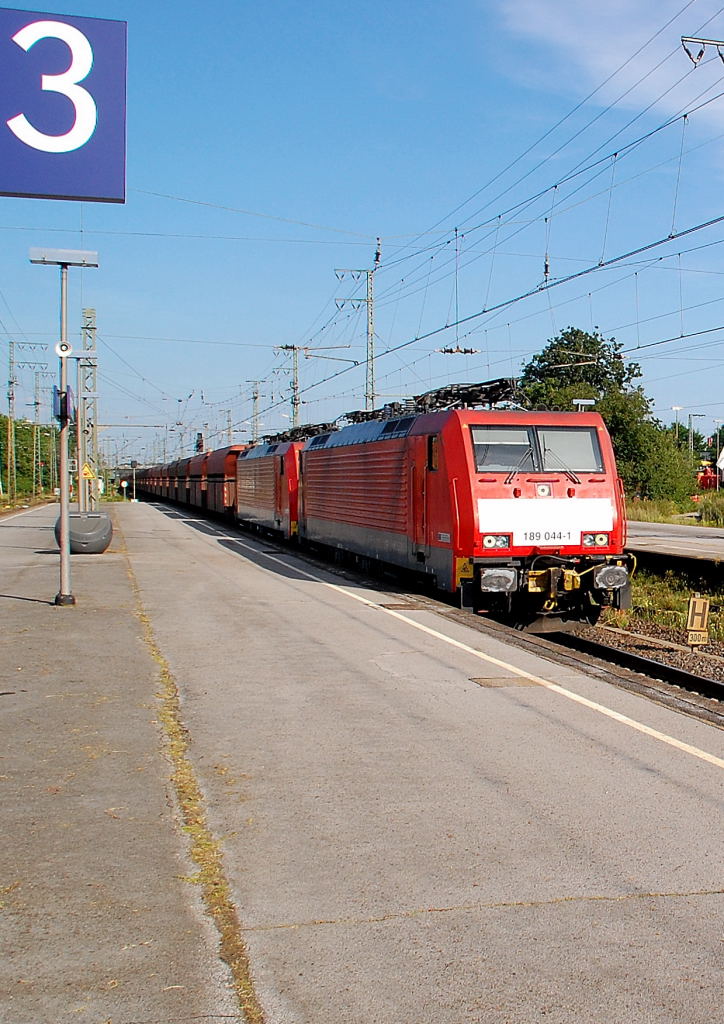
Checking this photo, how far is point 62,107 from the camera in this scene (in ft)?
31.5

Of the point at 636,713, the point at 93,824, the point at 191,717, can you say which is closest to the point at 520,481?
the point at 636,713

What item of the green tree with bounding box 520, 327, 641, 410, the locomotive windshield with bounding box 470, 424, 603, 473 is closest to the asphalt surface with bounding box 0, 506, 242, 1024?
the locomotive windshield with bounding box 470, 424, 603, 473

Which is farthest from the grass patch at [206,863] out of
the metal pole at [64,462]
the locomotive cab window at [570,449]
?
the locomotive cab window at [570,449]

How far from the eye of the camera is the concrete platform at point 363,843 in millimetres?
3658

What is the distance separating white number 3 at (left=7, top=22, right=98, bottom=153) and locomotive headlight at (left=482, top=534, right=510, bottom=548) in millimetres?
7031

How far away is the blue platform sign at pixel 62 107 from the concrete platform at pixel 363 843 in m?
4.49

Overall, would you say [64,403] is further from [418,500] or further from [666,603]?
[666,603]

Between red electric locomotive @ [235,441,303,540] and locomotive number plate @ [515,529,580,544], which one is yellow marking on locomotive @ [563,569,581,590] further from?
red electric locomotive @ [235,441,303,540]

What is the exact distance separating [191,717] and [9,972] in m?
4.10

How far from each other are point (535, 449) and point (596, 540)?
1.52 m

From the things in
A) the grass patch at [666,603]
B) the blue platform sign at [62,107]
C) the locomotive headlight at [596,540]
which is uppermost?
the blue platform sign at [62,107]

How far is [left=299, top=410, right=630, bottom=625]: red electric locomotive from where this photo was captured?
45.5 feet

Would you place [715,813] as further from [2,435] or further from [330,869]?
[2,435]

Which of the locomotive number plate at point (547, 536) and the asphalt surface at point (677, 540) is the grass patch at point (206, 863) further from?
the asphalt surface at point (677, 540)
